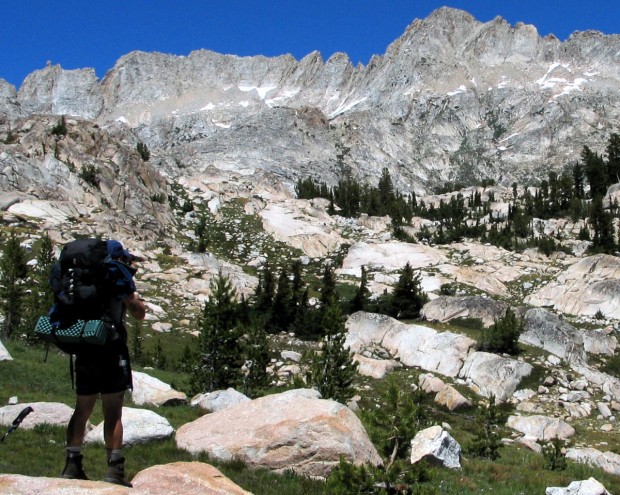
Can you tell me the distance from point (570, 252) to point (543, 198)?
44.6 metres

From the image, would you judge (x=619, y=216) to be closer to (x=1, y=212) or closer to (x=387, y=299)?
(x=387, y=299)

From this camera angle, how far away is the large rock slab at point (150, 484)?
6078 millimetres

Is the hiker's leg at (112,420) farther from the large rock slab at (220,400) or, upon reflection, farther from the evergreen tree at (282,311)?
the evergreen tree at (282,311)

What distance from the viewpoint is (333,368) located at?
2772cm

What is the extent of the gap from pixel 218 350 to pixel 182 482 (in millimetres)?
24329

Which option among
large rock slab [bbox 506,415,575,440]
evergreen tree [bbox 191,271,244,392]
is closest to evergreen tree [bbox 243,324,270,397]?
evergreen tree [bbox 191,271,244,392]

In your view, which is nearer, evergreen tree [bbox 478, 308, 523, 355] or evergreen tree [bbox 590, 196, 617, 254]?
evergreen tree [bbox 478, 308, 523, 355]

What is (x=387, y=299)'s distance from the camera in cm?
5706

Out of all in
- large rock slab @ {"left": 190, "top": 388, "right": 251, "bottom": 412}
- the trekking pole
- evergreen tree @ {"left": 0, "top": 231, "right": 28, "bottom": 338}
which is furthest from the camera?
evergreen tree @ {"left": 0, "top": 231, "right": 28, "bottom": 338}

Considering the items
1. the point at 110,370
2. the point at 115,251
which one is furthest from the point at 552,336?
the point at 115,251

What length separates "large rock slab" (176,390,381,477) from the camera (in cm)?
1122

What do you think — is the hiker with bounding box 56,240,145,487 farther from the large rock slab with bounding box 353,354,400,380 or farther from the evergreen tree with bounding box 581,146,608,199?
the evergreen tree with bounding box 581,146,608,199

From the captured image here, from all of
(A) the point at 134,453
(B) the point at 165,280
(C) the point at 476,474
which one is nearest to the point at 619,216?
(B) the point at 165,280

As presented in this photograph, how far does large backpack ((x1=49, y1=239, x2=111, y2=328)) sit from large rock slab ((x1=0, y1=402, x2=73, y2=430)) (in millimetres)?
7223
